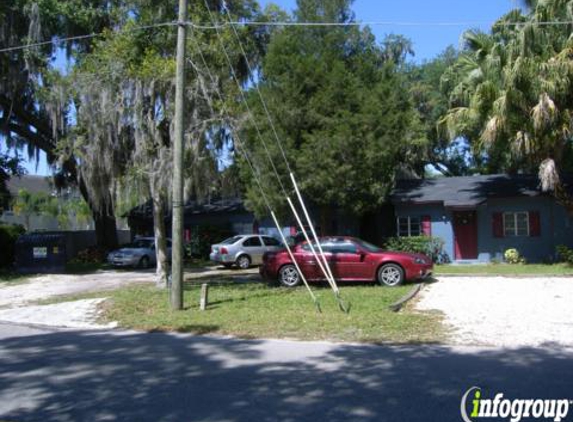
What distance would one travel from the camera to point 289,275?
17656mm

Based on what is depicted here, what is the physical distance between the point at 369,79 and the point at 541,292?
11.0 metres

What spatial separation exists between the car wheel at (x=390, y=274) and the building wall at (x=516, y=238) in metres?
8.64

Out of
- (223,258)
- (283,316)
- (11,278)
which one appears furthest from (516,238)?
(11,278)

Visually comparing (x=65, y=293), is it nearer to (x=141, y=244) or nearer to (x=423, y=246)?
(x=141, y=244)

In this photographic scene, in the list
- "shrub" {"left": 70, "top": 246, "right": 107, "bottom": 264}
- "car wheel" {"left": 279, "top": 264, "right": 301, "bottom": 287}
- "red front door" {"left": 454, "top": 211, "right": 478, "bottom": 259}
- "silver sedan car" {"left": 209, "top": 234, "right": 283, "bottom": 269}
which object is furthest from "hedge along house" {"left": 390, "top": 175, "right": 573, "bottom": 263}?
"shrub" {"left": 70, "top": 246, "right": 107, "bottom": 264}

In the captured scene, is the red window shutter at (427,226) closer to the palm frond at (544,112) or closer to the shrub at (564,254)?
the shrub at (564,254)

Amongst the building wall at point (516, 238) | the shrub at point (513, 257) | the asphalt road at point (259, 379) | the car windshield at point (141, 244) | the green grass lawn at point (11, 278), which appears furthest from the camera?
the car windshield at point (141, 244)

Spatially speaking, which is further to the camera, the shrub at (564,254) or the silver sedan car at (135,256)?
the silver sedan car at (135,256)

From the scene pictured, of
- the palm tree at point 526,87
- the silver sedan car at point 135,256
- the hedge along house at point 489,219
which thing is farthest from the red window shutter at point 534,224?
the silver sedan car at point 135,256

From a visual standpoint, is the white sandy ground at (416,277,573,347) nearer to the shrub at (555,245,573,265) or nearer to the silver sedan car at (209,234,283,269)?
the shrub at (555,245,573,265)

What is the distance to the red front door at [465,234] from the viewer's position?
24.7 meters

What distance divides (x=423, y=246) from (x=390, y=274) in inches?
310

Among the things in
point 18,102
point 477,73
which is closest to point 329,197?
point 477,73

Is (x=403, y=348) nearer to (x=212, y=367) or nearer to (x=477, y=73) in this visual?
(x=212, y=367)
